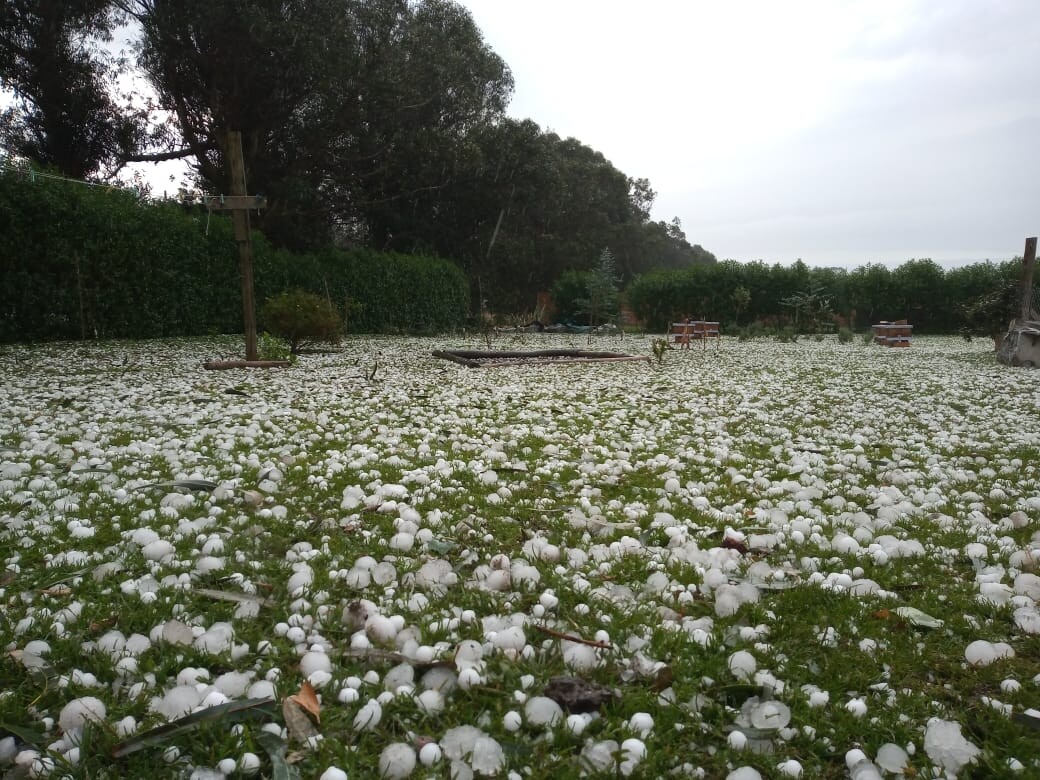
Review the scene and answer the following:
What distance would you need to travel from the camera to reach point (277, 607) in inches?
73.3

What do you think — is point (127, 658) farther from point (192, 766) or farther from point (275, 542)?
point (275, 542)

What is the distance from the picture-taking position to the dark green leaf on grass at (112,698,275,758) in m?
1.26

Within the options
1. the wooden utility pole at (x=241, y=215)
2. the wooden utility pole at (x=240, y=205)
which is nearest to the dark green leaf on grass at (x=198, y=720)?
the wooden utility pole at (x=241, y=215)

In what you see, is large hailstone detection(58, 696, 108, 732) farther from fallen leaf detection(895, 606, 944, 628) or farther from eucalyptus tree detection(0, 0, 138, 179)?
eucalyptus tree detection(0, 0, 138, 179)

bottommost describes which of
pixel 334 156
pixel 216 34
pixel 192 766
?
pixel 192 766

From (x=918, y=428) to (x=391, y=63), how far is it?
15.4 metres

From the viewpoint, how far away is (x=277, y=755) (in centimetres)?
125

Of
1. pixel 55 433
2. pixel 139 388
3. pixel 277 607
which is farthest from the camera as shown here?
pixel 139 388

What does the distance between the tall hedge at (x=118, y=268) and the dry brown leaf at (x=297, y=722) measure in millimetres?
10614

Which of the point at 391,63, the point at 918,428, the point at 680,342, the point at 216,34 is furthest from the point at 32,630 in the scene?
the point at 391,63

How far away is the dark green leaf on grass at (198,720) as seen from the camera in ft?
4.13

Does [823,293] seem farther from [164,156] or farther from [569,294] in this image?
[164,156]

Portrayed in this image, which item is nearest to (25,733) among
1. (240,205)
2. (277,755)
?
(277,755)

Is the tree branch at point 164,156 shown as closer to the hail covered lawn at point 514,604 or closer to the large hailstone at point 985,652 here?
the hail covered lawn at point 514,604
